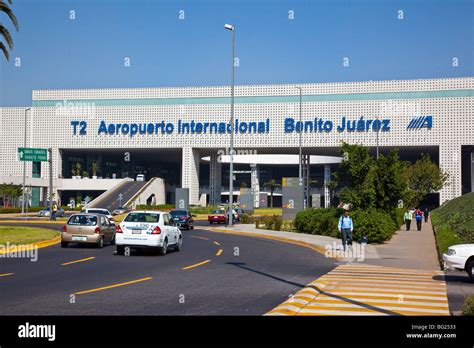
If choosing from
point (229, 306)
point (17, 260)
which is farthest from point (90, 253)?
point (229, 306)

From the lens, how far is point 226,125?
9050cm

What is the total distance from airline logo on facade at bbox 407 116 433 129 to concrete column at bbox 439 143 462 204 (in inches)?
144

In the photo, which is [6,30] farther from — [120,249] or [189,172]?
[189,172]

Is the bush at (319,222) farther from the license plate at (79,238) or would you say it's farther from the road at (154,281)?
the license plate at (79,238)

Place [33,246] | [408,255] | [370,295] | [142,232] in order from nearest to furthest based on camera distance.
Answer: [370,295] → [142,232] → [408,255] → [33,246]

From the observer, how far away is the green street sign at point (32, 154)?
61069 mm

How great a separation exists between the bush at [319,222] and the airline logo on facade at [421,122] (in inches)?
1945

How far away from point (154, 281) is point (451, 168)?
74.7 metres

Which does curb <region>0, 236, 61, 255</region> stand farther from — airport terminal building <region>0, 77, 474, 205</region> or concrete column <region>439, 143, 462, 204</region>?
concrete column <region>439, 143, 462, 204</region>

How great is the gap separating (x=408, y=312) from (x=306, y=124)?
7875 centimetres

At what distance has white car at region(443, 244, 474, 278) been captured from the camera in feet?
52.4

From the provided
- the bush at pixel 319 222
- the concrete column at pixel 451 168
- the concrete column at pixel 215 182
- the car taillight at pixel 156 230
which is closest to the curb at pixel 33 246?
the car taillight at pixel 156 230

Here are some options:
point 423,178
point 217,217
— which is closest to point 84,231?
point 217,217
